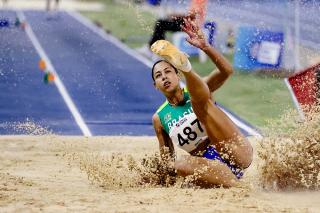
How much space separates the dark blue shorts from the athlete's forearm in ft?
1.99

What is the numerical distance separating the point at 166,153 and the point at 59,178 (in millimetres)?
1067

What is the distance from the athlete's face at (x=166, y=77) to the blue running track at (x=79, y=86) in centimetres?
353

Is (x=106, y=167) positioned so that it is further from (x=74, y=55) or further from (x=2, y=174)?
(x=74, y=55)

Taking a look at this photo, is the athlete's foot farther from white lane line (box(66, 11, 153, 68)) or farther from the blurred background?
white lane line (box(66, 11, 153, 68))

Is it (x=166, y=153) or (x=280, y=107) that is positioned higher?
(x=280, y=107)

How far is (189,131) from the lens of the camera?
634cm

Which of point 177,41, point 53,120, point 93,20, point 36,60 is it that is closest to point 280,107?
point 53,120

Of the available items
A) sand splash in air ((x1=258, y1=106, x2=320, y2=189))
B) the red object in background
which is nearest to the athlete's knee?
sand splash in air ((x1=258, y1=106, x2=320, y2=189))

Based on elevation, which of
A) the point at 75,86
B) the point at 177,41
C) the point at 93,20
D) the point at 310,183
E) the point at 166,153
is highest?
the point at 93,20

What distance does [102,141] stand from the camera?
8.95 m

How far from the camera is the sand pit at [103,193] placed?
213 inches

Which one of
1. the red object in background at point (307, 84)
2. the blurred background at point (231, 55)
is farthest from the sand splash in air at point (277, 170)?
the red object in background at point (307, 84)

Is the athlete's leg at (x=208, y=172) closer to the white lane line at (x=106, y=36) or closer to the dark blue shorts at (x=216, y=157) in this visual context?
the dark blue shorts at (x=216, y=157)

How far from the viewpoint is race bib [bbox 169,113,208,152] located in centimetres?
634
